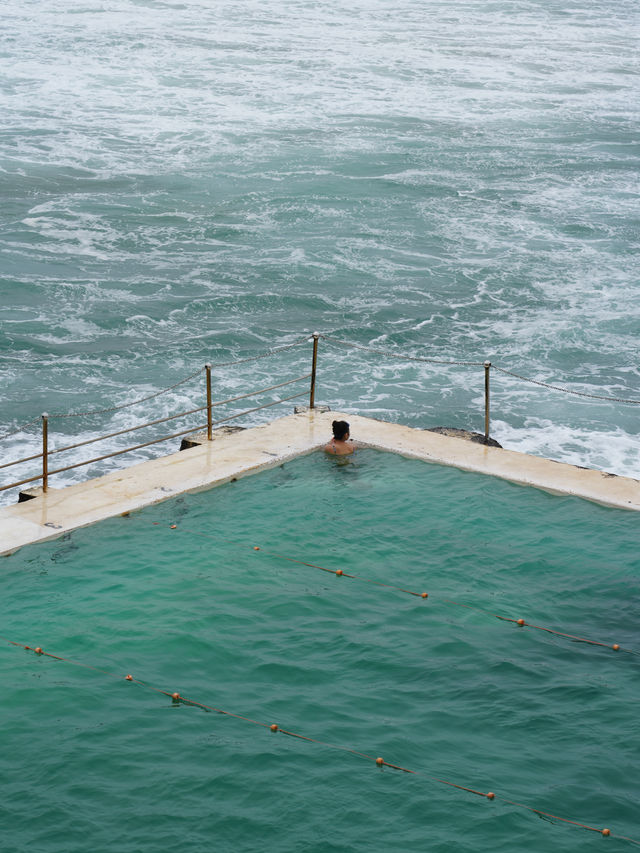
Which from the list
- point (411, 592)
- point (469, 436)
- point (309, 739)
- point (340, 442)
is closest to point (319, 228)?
point (469, 436)

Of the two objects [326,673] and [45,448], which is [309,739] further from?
[45,448]

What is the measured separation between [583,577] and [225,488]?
3863 millimetres

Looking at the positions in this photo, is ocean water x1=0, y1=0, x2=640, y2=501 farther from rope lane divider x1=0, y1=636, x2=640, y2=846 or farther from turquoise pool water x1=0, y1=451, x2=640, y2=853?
rope lane divider x1=0, y1=636, x2=640, y2=846

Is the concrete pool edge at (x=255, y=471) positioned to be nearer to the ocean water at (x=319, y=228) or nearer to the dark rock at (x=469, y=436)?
the dark rock at (x=469, y=436)

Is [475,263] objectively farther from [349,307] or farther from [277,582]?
[277,582]

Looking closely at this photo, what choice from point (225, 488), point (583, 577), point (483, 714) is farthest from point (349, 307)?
point (483, 714)

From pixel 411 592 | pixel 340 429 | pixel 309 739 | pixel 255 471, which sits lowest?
pixel 309 739

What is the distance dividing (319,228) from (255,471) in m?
15.2

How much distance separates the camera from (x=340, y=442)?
11734mm

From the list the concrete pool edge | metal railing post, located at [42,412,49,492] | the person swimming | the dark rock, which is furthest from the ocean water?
the person swimming

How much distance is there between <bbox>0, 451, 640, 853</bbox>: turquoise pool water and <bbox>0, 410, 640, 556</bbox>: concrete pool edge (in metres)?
0.23

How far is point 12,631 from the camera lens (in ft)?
27.2

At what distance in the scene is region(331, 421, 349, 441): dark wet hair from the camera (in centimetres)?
1158

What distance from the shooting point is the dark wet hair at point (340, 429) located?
11.6 m
